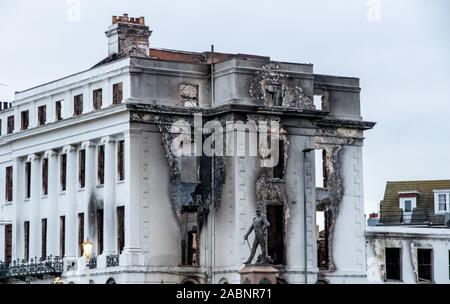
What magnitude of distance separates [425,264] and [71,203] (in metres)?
20.7

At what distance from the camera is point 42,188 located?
8562 cm

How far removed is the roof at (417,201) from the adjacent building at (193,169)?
19346mm

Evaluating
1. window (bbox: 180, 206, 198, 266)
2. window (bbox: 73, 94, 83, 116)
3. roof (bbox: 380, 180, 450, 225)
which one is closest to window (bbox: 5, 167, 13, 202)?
window (bbox: 73, 94, 83, 116)

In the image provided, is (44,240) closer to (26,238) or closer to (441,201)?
(26,238)

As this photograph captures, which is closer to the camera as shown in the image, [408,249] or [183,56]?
[183,56]

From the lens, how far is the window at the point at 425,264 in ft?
284

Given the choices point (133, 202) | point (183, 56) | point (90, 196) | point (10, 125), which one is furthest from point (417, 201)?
point (133, 202)

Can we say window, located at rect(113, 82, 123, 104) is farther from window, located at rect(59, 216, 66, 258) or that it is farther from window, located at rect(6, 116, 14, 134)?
window, located at rect(6, 116, 14, 134)

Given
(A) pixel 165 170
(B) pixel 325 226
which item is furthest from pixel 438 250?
(A) pixel 165 170

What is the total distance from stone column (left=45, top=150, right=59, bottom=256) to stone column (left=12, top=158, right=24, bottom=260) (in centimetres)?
321

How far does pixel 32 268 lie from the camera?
8306cm

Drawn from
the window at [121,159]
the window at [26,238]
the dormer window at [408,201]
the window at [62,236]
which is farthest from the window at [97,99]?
the dormer window at [408,201]
